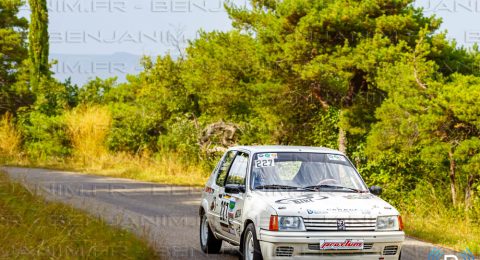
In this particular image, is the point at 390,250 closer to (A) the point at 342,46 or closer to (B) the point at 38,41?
(A) the point at 342,46

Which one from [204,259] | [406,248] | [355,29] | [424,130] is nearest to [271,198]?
[204,259]

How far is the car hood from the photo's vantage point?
334 inches

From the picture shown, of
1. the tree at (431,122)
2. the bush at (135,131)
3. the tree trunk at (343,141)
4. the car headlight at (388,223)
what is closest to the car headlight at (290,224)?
the car headlight at (388,223)

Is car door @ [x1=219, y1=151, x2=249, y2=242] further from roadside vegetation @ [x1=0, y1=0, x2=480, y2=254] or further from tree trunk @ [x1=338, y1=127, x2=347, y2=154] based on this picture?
tree trunk @ [x1=338, y1=127, x2=347, y2=154]

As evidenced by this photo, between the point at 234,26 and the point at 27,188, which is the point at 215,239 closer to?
the point at 27,188

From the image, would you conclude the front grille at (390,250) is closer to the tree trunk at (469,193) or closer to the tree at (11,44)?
the tree trunk at (469,193)

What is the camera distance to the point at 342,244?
8453 mm

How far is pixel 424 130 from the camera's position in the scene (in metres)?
18.5

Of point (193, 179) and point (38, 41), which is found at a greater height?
point (38, 41)

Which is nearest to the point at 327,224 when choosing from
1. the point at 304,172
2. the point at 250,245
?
the point at 250,245

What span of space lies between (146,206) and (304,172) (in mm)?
9326

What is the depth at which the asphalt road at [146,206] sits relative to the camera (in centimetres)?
1183

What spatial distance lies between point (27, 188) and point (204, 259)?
3656 mm

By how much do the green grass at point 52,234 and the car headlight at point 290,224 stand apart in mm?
2085
